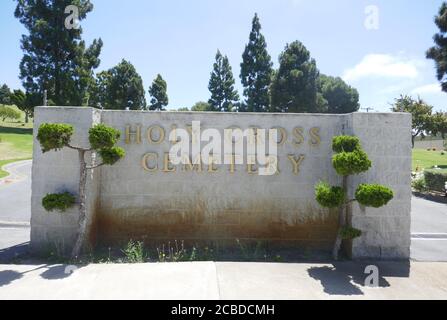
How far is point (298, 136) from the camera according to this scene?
7.87m

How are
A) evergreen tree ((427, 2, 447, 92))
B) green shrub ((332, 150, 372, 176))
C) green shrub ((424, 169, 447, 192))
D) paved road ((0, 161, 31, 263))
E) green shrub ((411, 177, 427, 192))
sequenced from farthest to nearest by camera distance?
evergreen tree ((427, 2, 447, 92)) → green shrub ((411, 177, 427, 192)) → green shrub ((424, 169, 447, 192)) → paved road ((0, 161, 31, 263)) → green shrub ((332, 150, 372, 176))

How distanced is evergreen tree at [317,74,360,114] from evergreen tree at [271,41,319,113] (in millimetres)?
8796

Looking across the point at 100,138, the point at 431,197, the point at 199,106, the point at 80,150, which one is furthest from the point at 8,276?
the point at 199,106

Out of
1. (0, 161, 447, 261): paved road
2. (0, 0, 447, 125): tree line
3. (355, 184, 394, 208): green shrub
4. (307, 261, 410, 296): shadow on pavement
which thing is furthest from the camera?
(0, 0, 447, 125): tree line

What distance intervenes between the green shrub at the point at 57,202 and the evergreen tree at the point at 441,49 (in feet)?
101

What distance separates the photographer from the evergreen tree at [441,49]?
26.6m

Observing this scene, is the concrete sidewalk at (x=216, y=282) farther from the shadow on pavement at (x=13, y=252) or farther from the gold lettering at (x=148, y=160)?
the gold lettering at (x=148, y=160)

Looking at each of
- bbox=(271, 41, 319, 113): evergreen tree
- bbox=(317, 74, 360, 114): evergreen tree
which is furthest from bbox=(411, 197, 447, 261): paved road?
bbox=(317, 74, 360, 114): evergreen tree

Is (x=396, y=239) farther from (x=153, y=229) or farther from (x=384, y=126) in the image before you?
(x=153, y=229)

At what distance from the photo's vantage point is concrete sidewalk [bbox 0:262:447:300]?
526 cm

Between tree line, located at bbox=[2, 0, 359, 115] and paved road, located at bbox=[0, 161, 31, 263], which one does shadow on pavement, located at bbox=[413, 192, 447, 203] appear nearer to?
paved road, located at bbox=[0, 161, 31, 263]

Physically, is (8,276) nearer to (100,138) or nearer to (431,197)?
(100,138)
